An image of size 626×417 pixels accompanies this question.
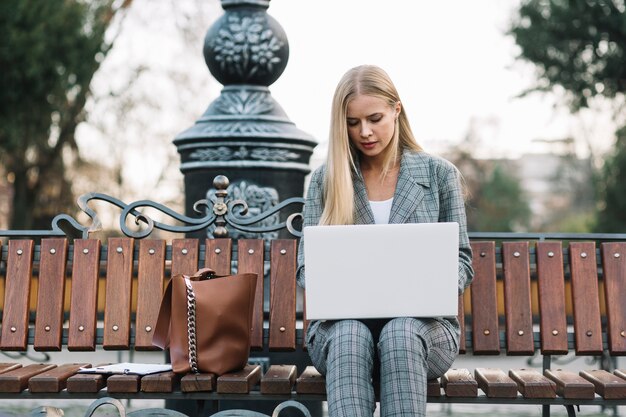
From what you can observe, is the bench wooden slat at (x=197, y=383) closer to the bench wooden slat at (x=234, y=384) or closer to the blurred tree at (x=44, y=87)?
the bench wooden slat at (x=234, y=384)

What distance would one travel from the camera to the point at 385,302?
3.35m

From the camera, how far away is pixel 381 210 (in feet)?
12.8

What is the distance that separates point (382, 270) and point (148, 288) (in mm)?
1367

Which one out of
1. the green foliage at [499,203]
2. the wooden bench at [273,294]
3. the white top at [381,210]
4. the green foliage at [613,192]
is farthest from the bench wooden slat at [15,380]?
the green foliage at [499,203]

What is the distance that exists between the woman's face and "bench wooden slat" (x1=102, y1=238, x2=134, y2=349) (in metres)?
1.21

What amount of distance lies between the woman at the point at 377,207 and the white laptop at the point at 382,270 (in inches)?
2.9

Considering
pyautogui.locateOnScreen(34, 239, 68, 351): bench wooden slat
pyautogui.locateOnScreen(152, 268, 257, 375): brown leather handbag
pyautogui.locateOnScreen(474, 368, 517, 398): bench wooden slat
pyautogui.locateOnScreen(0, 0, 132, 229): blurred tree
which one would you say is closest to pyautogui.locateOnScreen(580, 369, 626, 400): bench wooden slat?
pyautogui.locateOnScreen(474, 368, 517, 398): bench wooden slat

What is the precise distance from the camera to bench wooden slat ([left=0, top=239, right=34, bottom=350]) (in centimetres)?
422

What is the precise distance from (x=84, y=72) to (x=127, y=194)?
4.27 meters

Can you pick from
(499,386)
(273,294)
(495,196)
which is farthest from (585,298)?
(495,196)

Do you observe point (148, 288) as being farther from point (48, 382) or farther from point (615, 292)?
point (615, 292)

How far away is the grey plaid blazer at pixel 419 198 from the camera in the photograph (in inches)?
150

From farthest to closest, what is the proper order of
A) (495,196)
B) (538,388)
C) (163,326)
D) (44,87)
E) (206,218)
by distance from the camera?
(495,196)
(44,87)
(206,218)
(163,326)
(538,388)

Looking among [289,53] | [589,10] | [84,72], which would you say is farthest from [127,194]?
[289,53]
